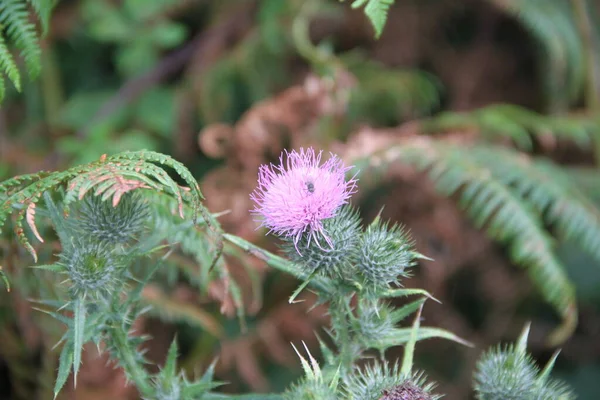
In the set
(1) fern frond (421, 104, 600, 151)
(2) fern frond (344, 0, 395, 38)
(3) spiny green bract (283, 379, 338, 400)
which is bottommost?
(3) spiny green bract (283, 379, 338, 400)

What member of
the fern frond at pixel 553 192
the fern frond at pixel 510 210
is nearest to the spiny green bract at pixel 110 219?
the fern frond at pixel 510 210

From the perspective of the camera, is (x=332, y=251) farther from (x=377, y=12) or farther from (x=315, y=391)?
(x=377, y=12)

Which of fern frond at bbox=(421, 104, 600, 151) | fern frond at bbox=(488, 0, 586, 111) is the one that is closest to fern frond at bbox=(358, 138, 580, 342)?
fern frond at bbox=(421, 104, 600, 151)

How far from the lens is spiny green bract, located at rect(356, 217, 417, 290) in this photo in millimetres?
1543

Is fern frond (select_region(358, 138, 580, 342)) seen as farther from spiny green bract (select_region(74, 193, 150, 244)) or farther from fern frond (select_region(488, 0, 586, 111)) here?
spiny green bract (select_region(74, 193, 150, 244))

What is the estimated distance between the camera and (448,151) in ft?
10.4

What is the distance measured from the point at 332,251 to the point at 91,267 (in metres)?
0.56

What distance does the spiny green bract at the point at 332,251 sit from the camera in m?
1.54

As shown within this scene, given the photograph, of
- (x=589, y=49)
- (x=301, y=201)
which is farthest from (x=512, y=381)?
(x=589, y=49)

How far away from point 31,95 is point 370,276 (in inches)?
126

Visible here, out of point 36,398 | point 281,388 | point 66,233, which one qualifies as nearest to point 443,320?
point 281,388

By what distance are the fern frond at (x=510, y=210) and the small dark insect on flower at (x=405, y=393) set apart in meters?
1.61

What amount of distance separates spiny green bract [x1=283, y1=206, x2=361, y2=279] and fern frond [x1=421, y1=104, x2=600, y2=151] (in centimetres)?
203

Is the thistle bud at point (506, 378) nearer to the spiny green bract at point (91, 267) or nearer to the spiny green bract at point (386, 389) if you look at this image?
the spiny green bract at point (386, 389)
